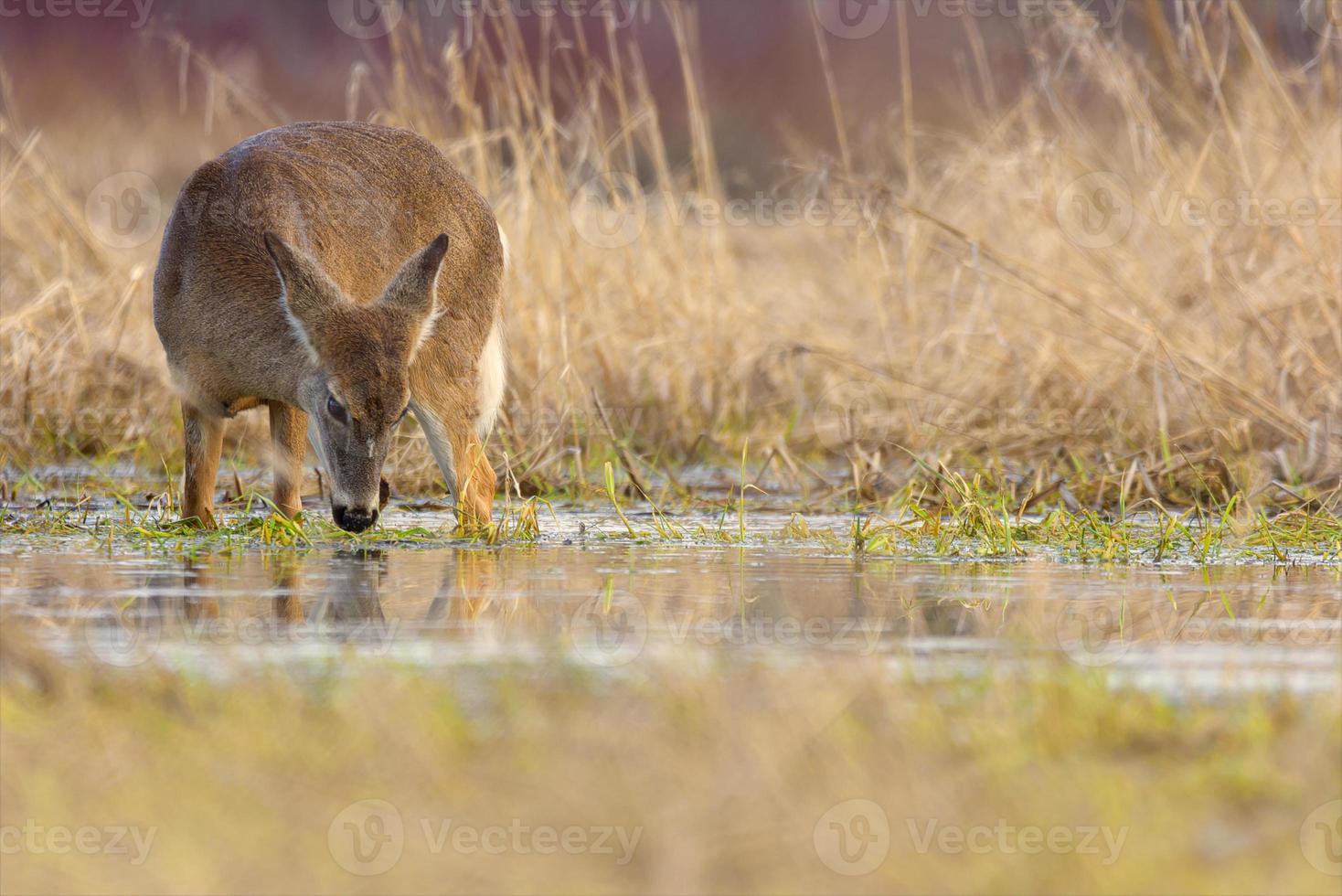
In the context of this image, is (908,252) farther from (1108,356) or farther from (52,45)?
(52,45)

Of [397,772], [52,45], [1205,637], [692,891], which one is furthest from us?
[52,45]

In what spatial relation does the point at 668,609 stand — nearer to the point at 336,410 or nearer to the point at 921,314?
the point at 336,410

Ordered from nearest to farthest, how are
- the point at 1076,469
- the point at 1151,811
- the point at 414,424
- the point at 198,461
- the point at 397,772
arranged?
the point at 1151,811
the point at 397,772
the point at 198,461
the point at 1076,469
the point at 414,424

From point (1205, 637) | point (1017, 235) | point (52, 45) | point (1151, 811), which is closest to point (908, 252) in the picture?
point (1017, 235)

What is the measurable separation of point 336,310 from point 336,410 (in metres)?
0.32

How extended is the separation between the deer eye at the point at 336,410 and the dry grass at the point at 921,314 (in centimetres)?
155

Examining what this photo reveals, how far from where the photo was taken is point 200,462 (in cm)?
648

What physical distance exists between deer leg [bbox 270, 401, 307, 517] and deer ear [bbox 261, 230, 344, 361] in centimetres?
67

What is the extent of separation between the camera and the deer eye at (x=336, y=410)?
588 cm

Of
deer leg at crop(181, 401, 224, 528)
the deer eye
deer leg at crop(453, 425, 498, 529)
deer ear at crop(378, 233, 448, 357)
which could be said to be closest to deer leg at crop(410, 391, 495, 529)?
deer leg at crop(453, 425, 498, 529)

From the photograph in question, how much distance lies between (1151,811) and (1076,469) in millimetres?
4752

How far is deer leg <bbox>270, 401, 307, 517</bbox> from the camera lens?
21.7 feet

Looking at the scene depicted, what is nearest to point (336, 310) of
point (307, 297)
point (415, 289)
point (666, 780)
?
point (307, 297)

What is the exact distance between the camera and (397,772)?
2.97m
